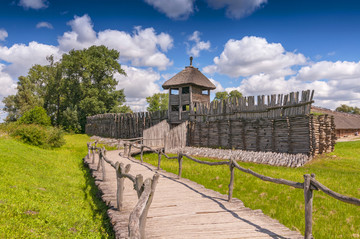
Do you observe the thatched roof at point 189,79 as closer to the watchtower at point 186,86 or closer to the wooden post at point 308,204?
the watchtower at point 186,86

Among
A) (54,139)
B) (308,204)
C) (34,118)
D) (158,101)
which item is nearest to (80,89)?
(34,118)

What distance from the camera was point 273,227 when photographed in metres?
4.53

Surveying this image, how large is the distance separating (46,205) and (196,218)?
423cm

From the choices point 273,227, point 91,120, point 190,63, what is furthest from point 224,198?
point 91,120

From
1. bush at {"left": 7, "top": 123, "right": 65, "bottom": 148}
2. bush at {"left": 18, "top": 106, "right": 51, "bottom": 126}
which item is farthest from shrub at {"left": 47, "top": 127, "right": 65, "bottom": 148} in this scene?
bush at {"left": 18, "top": 106, "right": 51, "bottom": 126}

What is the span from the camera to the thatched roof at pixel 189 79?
23.5m

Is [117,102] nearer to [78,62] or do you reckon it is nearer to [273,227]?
[78,62]

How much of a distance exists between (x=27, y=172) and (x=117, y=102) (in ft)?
106

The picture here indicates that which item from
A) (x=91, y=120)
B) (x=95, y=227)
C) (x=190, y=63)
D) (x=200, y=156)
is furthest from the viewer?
(x=91, y=120)

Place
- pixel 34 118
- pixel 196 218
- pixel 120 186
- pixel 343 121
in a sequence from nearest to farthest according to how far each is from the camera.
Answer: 1. pixel 196 218
2. pixel 120 186
3. pixel 34 118
4. pixel 343 121

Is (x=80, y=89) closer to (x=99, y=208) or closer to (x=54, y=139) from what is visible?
(x=54, y=139)

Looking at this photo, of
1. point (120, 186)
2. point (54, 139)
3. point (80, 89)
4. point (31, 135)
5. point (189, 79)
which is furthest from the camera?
point (80, 89)

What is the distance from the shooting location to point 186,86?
23.9 metres

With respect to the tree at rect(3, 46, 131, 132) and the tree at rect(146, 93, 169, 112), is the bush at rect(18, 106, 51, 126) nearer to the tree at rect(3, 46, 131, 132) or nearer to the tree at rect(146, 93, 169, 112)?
the tree at rect(3, 46, 131, 132)
